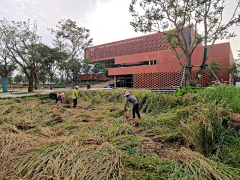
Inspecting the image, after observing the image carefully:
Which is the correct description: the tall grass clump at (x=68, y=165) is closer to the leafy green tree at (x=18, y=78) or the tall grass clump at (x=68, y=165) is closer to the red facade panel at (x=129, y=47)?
the red facade panel at (x=129, y=47)

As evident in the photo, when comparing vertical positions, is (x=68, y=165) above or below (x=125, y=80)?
below

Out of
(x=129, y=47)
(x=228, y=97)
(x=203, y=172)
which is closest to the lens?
(x=203, y=172)

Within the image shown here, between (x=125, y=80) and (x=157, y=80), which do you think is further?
(x=125, y=80)

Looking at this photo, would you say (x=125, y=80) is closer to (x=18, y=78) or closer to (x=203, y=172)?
(x=203, y=172)

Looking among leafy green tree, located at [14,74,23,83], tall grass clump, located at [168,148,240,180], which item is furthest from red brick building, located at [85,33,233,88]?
leafy green tree, located at [14,74,23,83]

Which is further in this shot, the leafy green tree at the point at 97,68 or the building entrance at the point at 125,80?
Result: the leafy green tree at the point at 97,68

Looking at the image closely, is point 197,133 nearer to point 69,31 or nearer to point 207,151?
point 207,151

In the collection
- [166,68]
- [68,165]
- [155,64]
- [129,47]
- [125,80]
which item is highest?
[129,47]

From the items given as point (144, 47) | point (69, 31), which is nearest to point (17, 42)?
point (69, 31)

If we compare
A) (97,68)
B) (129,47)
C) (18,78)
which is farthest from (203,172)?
(18,78)

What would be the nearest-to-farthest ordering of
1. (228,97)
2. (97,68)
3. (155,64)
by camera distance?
(228,97) → (155,64) → (97,68)

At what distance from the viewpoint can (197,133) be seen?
6.75 ft

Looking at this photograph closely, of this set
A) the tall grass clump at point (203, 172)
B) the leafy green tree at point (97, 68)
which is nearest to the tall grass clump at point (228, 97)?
the tall grass clump at point (203, 172)

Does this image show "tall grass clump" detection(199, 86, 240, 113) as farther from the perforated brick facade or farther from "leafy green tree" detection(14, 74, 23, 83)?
"leafy green tree" detection(14, 74, 23, 83)
